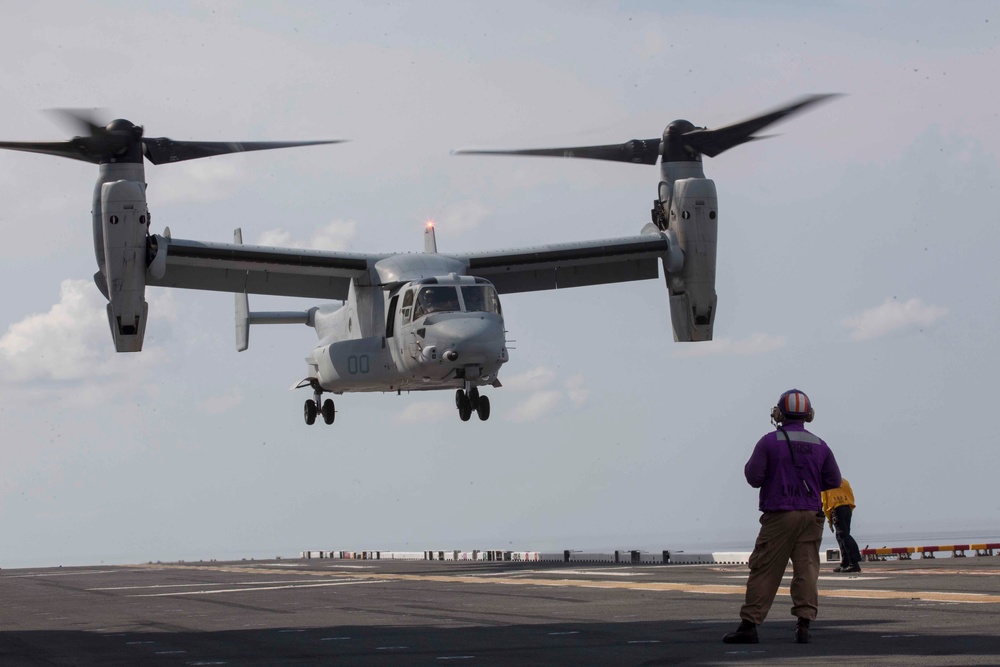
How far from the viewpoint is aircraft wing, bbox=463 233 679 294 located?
118ft

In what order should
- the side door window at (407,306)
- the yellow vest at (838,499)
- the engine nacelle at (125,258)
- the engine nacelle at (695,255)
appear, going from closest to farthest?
the yellow vest at (838,499)
the engine nacelle at (125,258)
the side door window at (407,306)
the engine nacelle at (695,255)

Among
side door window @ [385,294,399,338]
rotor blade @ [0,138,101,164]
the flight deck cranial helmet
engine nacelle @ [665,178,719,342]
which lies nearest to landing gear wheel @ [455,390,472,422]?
side door window @ [385,294,399,338]

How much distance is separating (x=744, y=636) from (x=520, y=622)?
317cm

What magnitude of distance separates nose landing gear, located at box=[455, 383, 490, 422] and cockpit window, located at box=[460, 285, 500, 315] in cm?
333

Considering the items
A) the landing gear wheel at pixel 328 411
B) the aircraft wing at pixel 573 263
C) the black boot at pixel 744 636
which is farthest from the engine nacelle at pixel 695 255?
the black boot at pixel 744 636

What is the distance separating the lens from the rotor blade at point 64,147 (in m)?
32.7

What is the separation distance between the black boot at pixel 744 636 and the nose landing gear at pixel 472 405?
24.1 metres

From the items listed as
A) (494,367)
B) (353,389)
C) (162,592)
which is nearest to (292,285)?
(353,389)

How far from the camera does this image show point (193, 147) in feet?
114

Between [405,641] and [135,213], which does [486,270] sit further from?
[405,641]

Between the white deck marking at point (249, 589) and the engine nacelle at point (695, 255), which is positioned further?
the engine nacelle at point (695, 255)

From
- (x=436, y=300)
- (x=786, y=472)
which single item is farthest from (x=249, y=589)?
(x=786, y=472)

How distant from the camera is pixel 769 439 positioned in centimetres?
1077

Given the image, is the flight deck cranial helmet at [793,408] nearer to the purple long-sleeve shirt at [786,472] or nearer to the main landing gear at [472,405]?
the purple long-sleeve shirt at [786,472]
